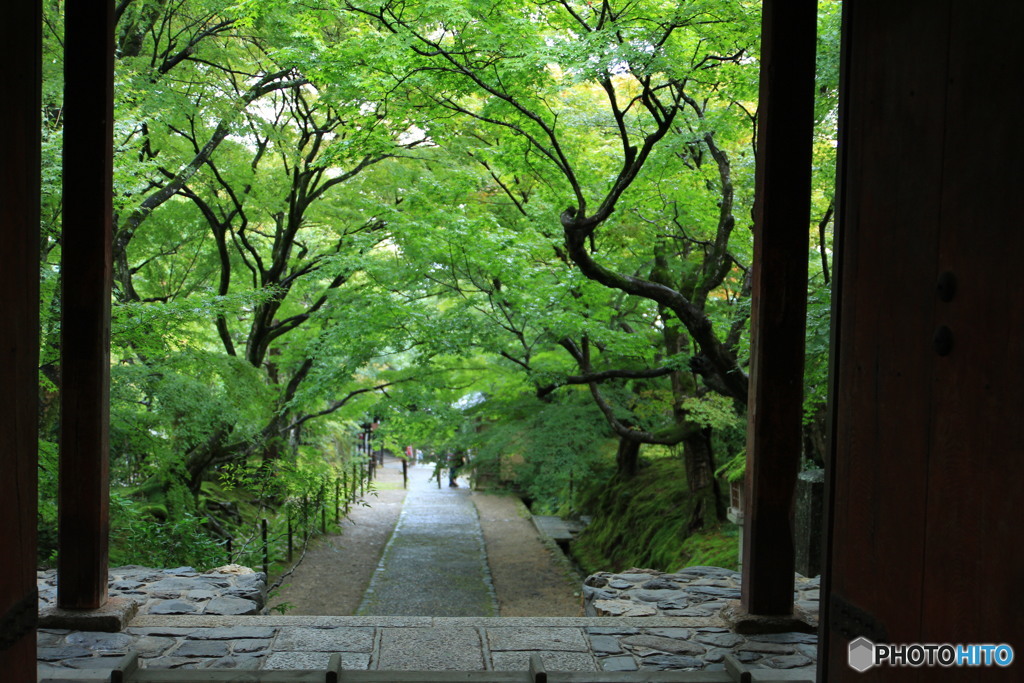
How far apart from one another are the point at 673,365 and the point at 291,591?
578cm

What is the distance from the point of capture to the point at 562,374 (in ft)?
32.3

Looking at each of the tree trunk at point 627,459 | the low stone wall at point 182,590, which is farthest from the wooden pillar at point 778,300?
the tree trunk at point 627,459

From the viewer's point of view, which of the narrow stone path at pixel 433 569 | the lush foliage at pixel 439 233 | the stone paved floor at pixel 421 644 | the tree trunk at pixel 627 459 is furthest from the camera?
the tree trunk at pixel 627 459

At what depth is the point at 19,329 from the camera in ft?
6.88

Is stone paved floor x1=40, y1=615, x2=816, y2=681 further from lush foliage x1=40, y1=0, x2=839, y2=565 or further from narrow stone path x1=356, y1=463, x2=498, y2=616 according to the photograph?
narrow stone path x1=356, y1=463, x2=498, y2=616

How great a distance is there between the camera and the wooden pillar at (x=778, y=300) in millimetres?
4008

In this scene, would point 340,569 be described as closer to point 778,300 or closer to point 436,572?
point 436,572

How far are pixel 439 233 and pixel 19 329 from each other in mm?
7173

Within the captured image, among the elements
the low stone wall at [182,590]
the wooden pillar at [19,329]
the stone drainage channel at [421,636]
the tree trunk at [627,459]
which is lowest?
the tree trunk at [627,459]

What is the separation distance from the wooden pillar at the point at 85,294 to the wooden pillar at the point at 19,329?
201 centimetres

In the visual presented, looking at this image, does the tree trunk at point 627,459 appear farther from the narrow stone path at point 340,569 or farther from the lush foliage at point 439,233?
the narrow stone path at point 340,569

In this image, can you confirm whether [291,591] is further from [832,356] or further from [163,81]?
[832,356]

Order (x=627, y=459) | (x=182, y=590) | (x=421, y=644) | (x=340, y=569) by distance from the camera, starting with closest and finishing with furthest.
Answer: (x=421, y=644)
(x=182, y=590)
(x=340, y=569)
(x=627, y=459)

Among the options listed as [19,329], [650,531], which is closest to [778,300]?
[19,329]
